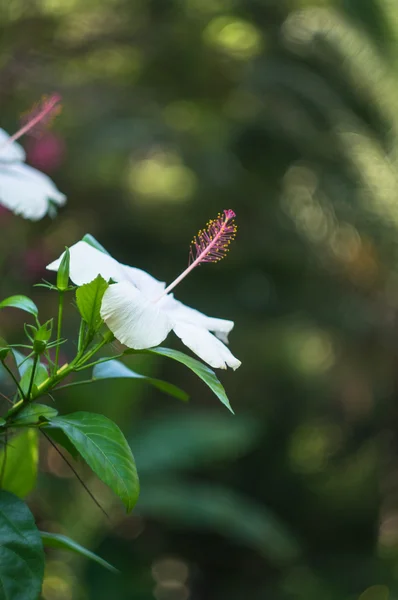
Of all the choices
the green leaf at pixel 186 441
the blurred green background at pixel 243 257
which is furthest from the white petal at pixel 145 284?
the green leaf at pixel 186 441

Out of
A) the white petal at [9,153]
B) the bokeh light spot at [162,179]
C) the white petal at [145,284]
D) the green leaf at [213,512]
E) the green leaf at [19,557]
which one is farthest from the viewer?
the bokeh light spot at [162,179]

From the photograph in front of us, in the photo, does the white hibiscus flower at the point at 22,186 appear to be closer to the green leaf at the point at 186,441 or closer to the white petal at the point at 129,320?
the white petal at the point at 129,320

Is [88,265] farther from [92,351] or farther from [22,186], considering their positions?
[22,186]

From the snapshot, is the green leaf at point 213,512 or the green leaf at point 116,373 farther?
the green leaf at point 213,512

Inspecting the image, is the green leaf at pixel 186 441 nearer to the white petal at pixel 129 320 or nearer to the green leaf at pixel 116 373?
the green leaf at pixel 116 373

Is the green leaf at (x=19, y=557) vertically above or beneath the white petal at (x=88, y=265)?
beneath

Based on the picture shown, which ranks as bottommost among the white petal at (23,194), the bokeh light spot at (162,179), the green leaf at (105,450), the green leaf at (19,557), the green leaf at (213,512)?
the bokeh light spot at (162,179)

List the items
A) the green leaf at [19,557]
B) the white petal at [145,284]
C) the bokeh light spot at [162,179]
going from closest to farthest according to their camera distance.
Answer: the green leaf at [19,557]
the white petal at [145,284]
the bokeh light spot at [162,179]
